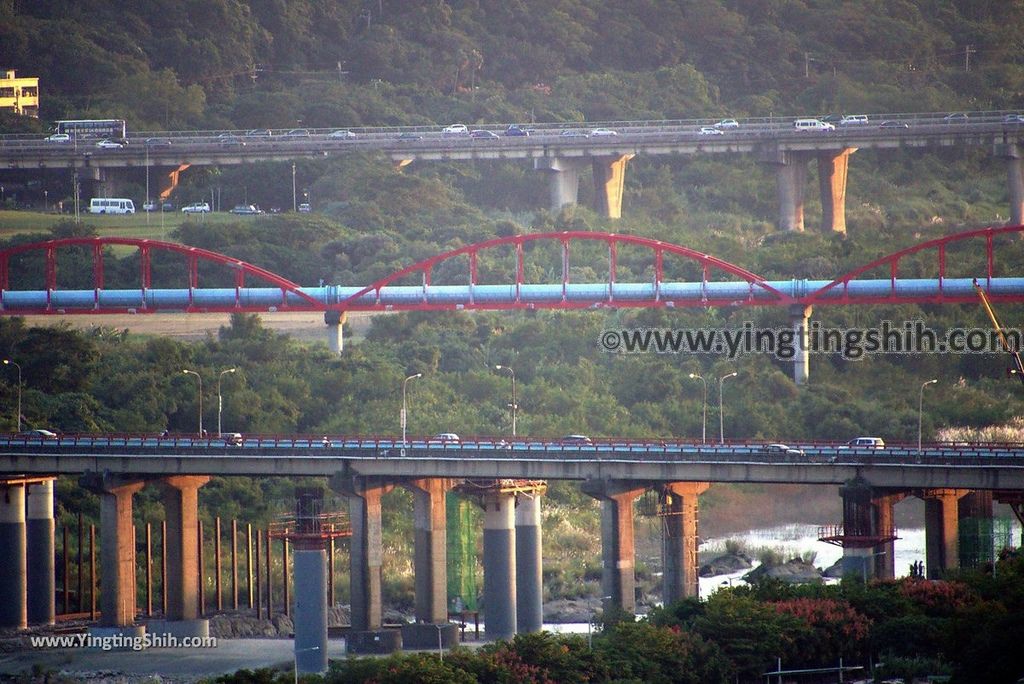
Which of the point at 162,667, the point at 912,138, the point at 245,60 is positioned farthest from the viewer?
the point at 245,60

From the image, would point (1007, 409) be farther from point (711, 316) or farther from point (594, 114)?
point (594, 114)

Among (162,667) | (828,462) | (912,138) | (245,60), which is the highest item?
(245,60)

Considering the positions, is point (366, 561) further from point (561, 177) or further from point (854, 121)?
point (854, 121)

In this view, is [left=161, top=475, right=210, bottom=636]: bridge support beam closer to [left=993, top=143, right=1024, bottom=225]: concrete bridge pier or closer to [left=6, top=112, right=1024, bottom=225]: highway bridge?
[left=6, top=112, right=1024, bottom=225]: highway bridge

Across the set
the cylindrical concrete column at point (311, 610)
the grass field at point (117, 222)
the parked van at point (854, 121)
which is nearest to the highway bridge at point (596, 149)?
the parked van at point (854, 121)

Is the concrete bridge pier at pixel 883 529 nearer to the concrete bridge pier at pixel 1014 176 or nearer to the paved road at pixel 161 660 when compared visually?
the paved road at pixel 161 660

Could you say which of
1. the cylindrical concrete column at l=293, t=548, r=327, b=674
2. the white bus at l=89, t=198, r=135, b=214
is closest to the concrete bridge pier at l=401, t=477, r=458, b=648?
the cylindrical concrete column at l=293, t=548, r=327, b=674

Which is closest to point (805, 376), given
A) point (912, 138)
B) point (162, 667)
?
point (912, 138)
